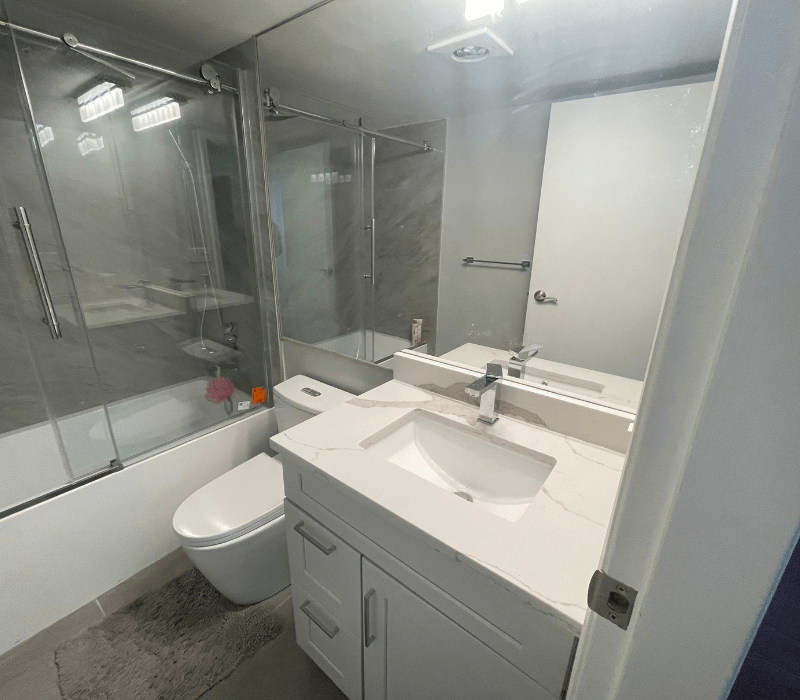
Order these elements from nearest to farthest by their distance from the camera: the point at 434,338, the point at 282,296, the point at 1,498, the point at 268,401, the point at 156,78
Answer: the point at 434,338
the point at 1,498
the point at 156,78
the point at 282,296
the point at 268,401

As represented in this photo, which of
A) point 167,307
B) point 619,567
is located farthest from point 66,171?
point 619,567

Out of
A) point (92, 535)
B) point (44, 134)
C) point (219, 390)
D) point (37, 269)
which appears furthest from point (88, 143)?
point (92, 535)

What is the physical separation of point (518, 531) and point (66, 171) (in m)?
2.33

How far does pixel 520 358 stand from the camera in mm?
1183

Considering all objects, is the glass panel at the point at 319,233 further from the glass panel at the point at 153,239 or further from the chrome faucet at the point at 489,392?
the chrome faucet at the point at 489,392

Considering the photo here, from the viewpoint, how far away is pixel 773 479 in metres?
0.30

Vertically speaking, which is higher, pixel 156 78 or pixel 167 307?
pixel 156 78

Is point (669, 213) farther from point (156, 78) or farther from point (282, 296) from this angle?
point (156, 78)

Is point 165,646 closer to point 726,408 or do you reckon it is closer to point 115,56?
point 726,408

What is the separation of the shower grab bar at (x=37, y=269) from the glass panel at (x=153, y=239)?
0.28ft

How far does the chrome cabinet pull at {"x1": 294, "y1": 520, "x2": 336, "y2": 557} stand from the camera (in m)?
0.98

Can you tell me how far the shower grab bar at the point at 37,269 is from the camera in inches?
56.8

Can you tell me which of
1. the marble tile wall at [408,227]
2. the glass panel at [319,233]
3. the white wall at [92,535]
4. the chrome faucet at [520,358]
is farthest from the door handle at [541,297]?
the white wall at [92,535]

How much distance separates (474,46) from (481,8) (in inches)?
3.3
